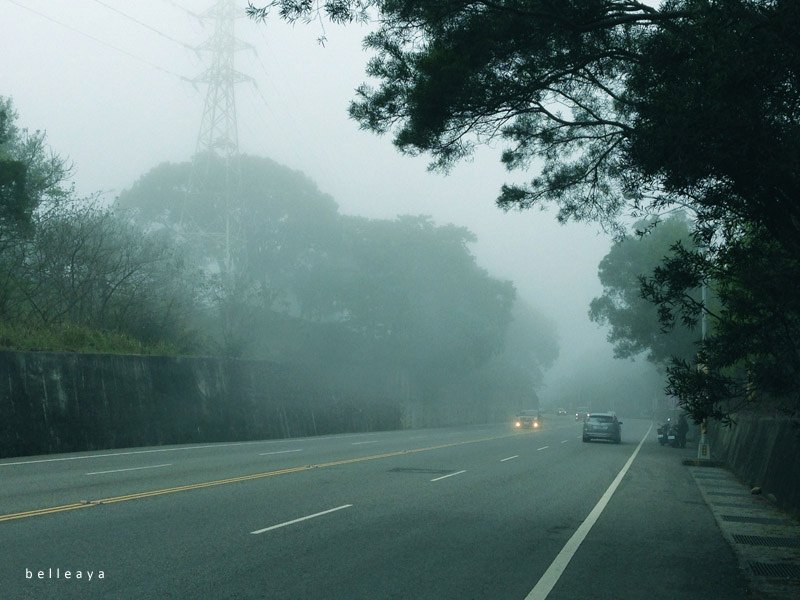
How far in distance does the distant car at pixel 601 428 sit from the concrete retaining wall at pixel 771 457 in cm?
1183

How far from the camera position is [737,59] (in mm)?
7797

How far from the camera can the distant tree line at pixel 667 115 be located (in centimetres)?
805

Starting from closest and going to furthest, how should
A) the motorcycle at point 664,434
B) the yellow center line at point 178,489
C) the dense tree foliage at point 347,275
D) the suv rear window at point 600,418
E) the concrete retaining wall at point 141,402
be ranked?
1. the yellow center line at point 178,489
2. the concrete retaining wall at point 141,402
3. the suv rear window at point 600,418
4. the motorcycle at point 664,434
5. the dense tree foliage at point 347,275

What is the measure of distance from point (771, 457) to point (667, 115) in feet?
38.8

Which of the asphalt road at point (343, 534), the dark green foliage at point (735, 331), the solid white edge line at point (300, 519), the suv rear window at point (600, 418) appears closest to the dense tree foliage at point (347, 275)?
the suv rear window at point (600, 418)

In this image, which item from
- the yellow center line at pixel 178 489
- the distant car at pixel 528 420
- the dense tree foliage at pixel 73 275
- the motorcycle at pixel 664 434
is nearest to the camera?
the yellow center line at pixel 178 489

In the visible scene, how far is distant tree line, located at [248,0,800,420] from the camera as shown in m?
8.05

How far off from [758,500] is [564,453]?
12192 millimetres

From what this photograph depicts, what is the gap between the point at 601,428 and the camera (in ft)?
125

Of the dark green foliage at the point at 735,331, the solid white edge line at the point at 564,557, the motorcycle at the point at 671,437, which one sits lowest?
the motorcycle at the point at 671,437

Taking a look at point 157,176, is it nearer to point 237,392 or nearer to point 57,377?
point 237,392

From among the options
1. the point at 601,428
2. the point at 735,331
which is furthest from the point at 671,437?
the point at 735,331

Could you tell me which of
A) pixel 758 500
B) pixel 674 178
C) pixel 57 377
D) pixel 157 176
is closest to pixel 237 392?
pixel 57 377

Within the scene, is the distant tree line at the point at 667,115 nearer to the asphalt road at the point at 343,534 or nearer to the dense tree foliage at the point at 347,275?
the asphalt road at the point at 343,534
